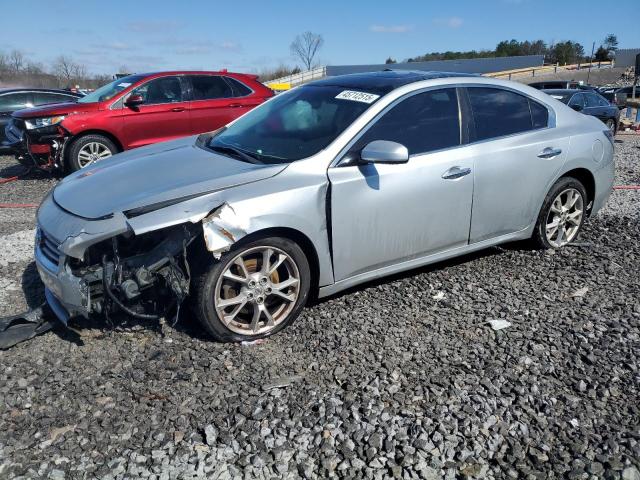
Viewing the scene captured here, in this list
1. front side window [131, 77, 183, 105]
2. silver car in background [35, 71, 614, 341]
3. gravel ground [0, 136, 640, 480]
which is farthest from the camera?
front side window [131, 77, 183, 105]

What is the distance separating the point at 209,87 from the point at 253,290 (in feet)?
22.3

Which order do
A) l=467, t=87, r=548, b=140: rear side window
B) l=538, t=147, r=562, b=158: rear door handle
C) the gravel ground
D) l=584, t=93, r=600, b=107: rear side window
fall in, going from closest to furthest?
the gravel ground
l=467, t=87, r=548, b=140: rear side window
l=538, t=147, r=562, b=158: rear door handle
l=584, t=93, r=600, b=107: rear side window

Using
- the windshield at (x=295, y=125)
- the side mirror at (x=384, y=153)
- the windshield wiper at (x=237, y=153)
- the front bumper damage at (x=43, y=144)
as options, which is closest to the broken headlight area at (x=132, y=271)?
the windshield wiper at (x=237, y=153)

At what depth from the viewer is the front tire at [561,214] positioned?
4867 millimetres

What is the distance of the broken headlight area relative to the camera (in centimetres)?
323

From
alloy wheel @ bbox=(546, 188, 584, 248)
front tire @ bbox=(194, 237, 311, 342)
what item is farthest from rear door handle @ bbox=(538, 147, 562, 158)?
front tire @ bbox=(194, 237, 311, 342)

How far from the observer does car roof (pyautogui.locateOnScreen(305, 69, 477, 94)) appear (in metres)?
4.11

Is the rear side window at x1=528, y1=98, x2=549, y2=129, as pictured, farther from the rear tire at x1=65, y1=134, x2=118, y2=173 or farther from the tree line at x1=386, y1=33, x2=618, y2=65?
the tree line at x1=386, y1=33, x2=618, y2=65

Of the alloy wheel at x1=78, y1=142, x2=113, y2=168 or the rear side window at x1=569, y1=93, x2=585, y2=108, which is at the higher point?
the alloy wheel at x1=78, y1=142, x2=113, y2=168

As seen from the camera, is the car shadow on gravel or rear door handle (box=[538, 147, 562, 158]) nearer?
rear door handle (box=[538, 147, 562, 158])

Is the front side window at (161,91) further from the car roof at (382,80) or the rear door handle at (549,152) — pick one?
the rear door handle at (549,152)

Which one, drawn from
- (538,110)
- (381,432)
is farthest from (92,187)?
(538,110)

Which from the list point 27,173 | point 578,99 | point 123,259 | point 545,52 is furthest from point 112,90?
point 545,52

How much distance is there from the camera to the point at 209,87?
370 inches
